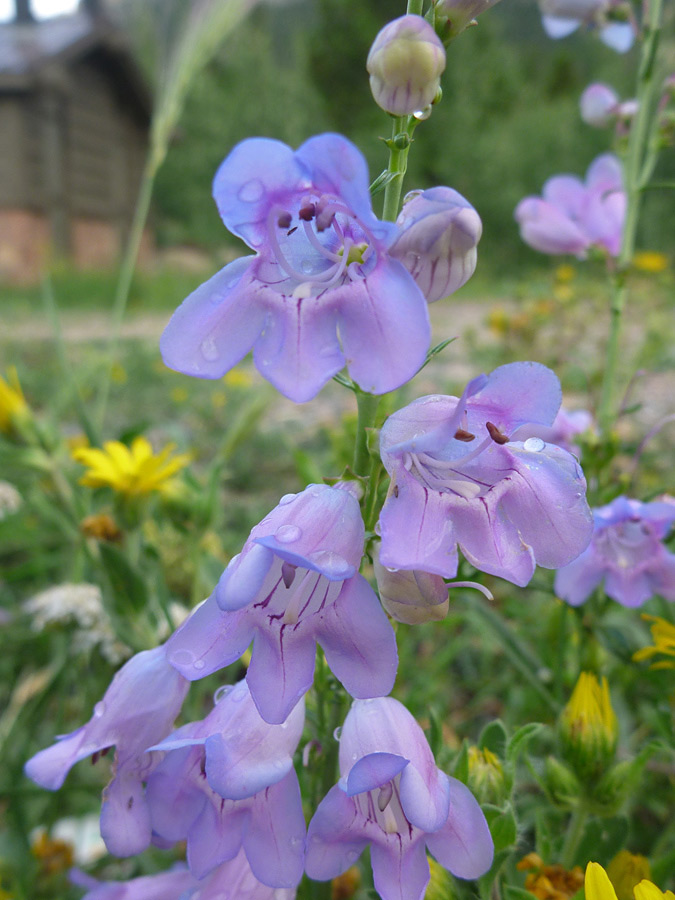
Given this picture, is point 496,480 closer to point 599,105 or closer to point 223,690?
point 223,690

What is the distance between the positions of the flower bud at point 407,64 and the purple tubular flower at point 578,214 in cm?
67

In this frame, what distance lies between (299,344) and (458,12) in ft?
0.96

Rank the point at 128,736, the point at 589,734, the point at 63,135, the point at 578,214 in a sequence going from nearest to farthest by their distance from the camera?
the point at 128,736
the point at 589,734
the point at 578,214
the point at 63,135

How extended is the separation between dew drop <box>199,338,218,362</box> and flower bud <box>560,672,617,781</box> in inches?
Answer: 19.5

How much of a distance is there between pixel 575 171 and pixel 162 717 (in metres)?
16.9

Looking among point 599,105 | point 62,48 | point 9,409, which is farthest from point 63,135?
point 599,105

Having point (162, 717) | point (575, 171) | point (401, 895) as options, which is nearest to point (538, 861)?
point (401, 895)

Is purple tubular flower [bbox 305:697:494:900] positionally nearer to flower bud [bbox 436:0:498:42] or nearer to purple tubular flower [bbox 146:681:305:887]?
purple tubular flower [bbox 146:681:305:887]

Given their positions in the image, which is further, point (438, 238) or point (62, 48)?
point (62, 48)

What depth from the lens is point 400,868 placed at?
516mm

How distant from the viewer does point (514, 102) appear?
18.4 m

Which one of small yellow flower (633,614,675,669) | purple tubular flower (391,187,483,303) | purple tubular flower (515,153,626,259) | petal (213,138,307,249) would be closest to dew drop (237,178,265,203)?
petal (213,138,307,249)

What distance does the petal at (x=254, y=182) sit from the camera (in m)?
0.50

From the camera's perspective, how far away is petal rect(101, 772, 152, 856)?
21.7 inches
